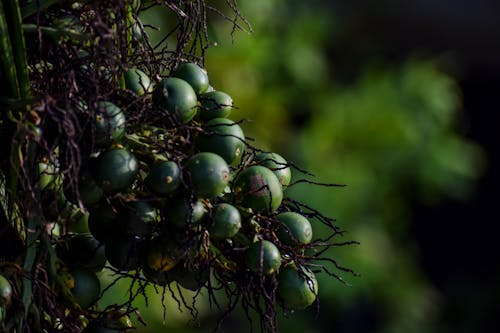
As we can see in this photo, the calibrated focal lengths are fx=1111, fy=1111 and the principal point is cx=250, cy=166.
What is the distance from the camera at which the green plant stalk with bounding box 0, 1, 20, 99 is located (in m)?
1.01

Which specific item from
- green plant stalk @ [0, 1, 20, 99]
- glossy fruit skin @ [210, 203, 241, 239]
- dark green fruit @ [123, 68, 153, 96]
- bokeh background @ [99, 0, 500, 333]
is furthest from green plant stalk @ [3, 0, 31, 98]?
bokeh background @ [99, 0, 500, 333]

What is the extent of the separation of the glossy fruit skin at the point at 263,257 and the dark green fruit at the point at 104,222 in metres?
0.13

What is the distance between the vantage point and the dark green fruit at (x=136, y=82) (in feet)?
3.61

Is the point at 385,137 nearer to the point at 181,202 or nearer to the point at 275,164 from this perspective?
the point at 275,164

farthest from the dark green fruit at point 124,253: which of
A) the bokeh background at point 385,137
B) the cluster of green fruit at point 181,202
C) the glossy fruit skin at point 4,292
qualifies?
the bokeh background at point 385,137

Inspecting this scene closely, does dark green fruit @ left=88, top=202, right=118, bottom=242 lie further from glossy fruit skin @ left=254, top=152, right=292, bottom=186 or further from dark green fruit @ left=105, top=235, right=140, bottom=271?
glossy fruit skin @ left=254, top=152, right=292, bottom=186

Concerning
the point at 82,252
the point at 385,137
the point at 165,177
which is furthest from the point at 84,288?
the point at 385,137

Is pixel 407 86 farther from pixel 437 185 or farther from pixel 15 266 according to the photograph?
pixel 15 266

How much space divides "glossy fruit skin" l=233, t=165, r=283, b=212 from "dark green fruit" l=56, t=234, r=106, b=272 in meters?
0.16

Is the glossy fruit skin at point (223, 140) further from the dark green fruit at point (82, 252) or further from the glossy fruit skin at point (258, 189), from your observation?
the dark green fruit at point (82, 252)

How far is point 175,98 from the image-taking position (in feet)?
3.51

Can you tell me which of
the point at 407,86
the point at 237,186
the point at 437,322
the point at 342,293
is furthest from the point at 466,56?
the point at 237,186

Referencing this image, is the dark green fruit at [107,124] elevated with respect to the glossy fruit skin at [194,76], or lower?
lower

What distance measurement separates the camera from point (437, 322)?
16.2 ft
